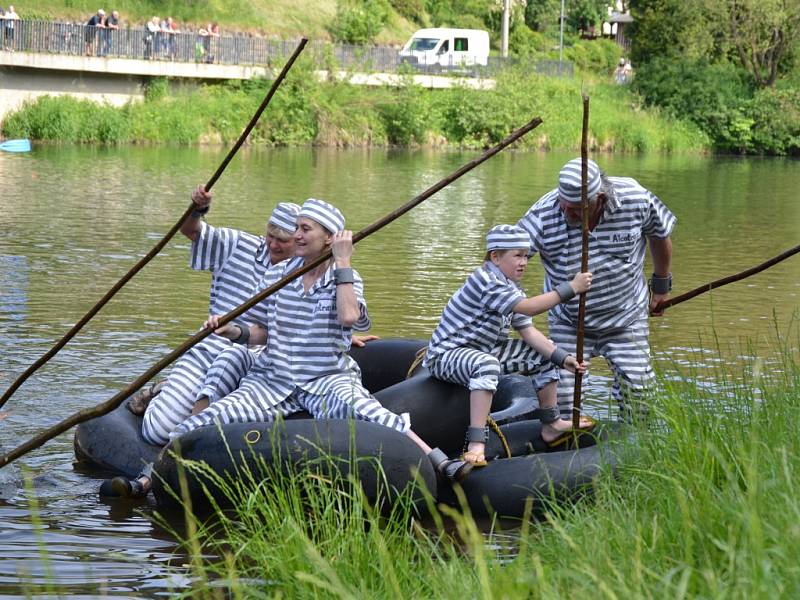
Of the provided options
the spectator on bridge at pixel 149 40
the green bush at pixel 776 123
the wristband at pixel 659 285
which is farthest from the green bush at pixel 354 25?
the wristband at pixel 659 285

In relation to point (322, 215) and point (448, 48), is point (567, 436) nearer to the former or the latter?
point (322, 215)

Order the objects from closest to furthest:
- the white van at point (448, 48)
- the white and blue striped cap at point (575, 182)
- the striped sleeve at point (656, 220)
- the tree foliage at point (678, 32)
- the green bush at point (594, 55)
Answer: the white and blue striped cap at point (575, 182) < the striped sleeve at point (656, 220) < the white van at point (448, 48) < the tree foliage at point (678, 32) < the green bush at point (594, 55)

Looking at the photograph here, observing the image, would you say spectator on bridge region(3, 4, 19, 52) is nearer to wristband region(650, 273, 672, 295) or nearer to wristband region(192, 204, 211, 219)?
wristband region(192, 204, 211, 219)

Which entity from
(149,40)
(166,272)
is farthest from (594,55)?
(166,272)

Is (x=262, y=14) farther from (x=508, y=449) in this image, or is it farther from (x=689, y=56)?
(x=508, y=449)

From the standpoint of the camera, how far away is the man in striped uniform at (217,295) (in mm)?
6695

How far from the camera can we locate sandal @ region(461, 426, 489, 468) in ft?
20.4

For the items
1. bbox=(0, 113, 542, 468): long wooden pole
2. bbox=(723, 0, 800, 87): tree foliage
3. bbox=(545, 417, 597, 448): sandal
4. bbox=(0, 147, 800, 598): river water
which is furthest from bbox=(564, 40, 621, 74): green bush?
bbox=(0, 113, 542, 468): long wooden pole

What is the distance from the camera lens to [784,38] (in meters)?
51.1

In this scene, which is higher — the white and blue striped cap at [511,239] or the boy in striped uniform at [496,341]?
the white and blue striped cap at [511,239]

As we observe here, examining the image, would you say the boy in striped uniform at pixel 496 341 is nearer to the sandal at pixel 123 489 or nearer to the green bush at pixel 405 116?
the sandal at pixel 123 489

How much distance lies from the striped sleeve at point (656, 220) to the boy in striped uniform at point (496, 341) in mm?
711

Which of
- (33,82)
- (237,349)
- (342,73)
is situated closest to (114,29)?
(33,82)

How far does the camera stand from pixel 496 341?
21.9 feet
